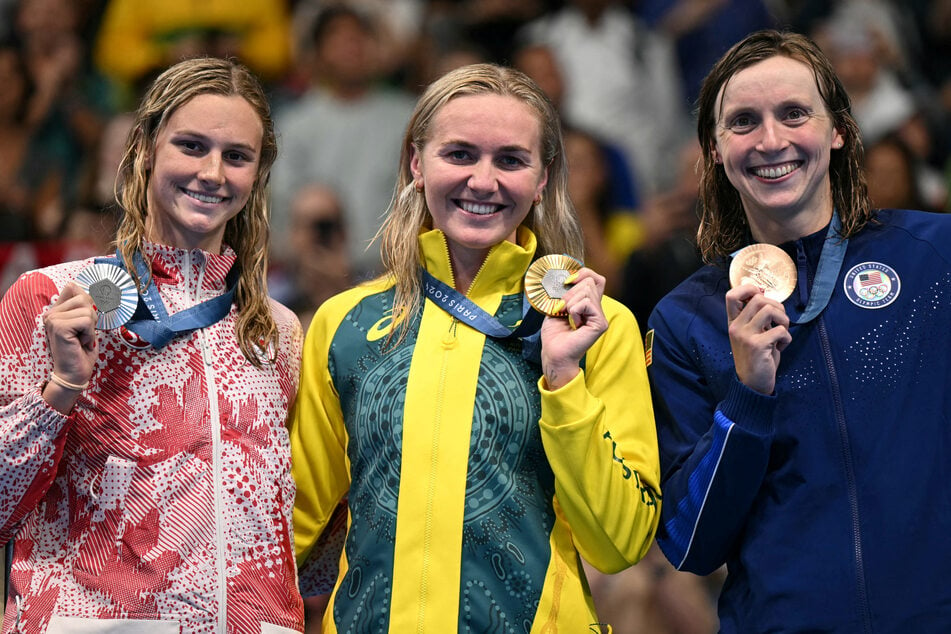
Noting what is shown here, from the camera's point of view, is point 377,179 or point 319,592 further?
point 377,179

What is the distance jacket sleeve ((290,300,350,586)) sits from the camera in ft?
9.59

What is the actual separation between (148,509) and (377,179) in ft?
15.4

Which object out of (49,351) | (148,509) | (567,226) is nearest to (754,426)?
(567,226)

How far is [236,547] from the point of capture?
104 inches

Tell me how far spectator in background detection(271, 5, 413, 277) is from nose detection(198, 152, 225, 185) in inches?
159

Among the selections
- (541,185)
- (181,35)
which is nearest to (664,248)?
(181,35)

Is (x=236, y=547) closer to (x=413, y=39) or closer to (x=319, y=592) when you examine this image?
(x=319, y=592)

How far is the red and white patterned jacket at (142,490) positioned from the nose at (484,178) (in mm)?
707

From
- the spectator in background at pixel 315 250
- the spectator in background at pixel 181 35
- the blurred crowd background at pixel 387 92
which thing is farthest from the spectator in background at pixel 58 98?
the spectator in background at pixel 315 250

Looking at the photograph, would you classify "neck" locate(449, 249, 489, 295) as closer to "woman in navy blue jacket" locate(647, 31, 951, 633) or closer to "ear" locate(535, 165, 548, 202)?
"ear" locate(535, 165, 548, 202)

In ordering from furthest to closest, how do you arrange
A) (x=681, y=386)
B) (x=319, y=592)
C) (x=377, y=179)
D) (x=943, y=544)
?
(x=377, y=179), (x=319, y=592), (x=681, y=386), (x=943, y=544)

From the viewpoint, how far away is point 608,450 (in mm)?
2590

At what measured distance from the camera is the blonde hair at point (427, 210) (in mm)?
2895

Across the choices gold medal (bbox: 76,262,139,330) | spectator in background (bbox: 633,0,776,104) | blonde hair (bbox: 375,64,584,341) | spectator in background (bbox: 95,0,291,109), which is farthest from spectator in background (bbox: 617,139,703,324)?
gold medal (bbox: 76,262,139,330)
